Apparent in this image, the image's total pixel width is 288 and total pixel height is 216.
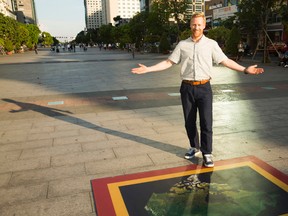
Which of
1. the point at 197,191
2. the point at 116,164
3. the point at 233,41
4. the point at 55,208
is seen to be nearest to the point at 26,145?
the point at 116,164

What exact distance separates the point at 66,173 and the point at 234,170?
7.47 feet

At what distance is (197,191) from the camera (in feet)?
10.7

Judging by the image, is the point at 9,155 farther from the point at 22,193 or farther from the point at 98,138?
the point at 98,138

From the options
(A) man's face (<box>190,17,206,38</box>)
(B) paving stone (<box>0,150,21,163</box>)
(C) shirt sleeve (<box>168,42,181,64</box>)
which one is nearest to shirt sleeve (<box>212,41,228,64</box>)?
(A) man's face (<box>190,17,206,38</box>)

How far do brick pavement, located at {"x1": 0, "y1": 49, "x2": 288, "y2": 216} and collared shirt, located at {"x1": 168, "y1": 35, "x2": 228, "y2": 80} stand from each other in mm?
1301

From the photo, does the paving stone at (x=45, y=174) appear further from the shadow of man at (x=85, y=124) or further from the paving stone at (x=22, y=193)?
the shadow of man at (x=85, y=124)

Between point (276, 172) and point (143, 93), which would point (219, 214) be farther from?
point (143, 93)

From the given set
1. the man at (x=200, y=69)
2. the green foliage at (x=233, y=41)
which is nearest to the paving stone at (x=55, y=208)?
the man at (x=200, y=69)

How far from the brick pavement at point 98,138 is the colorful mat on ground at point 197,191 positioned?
0.22 m

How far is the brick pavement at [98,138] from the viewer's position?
3.43m

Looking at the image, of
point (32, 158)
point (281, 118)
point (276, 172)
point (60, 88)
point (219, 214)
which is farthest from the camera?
point (60, 88)

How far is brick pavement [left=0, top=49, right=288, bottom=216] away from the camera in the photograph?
3430mm

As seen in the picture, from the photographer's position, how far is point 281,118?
6.29 meters

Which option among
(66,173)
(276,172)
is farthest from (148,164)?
(276,172)
